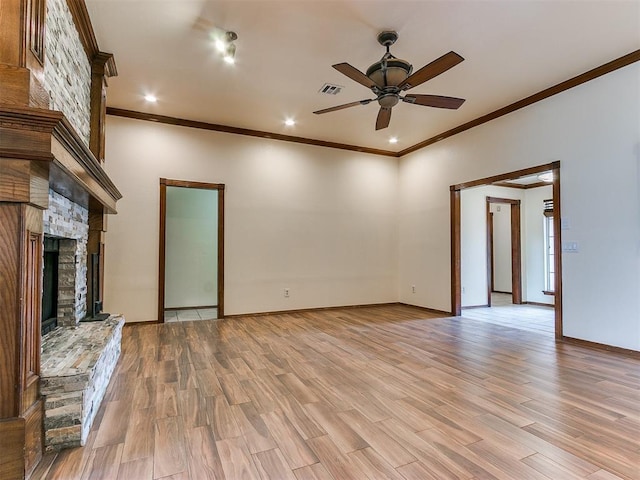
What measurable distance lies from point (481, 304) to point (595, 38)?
177 inches

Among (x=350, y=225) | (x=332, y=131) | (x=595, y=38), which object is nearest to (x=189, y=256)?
(x=350, y=225)

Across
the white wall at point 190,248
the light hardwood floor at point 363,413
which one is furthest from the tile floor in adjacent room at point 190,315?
the light hardwood floor at point 363,413

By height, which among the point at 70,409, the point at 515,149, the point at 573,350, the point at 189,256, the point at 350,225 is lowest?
the point at 573,350

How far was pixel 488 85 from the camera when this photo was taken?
13.1 feet

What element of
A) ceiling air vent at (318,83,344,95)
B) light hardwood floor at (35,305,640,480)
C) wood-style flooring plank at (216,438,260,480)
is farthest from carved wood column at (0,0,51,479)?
ceiling air vent at (318,83,344,95)

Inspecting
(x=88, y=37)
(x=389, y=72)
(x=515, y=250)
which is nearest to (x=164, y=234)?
(x=88, y=37)

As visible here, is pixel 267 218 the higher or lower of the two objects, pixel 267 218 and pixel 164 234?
the higher

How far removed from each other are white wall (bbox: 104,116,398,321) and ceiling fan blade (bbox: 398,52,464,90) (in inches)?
123

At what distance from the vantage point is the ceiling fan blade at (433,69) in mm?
2504

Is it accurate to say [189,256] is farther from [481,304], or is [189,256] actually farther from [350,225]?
[481,304]

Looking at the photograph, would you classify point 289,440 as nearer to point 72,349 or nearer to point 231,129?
point 72,349

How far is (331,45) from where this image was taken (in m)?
3.21

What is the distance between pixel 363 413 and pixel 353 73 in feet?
8.54

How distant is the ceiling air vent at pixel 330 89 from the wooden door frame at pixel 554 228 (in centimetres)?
257
